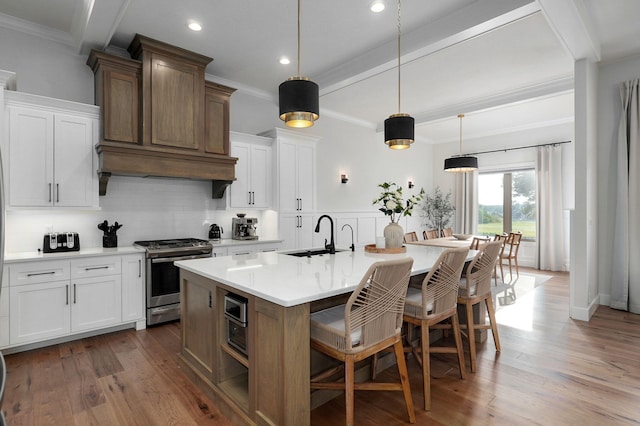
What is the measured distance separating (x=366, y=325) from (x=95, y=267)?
9.65 ft

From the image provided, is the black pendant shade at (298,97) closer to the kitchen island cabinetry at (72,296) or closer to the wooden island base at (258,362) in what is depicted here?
the wooden island base at (258,362)

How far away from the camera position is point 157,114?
3.90 metres

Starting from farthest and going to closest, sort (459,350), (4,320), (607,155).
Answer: (607,155) < (4,320) < (459,350)

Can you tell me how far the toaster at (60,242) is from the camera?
3.54 metres

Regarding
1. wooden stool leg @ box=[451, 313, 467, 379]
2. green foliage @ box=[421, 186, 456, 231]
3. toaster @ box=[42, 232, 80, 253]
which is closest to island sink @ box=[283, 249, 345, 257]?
wooden stool leg @ box=[451, 313, 467, 379]

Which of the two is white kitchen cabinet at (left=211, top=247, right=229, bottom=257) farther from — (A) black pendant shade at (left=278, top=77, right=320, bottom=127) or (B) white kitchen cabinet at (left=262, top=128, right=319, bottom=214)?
(A) black pendant shade at (left=278, top=77, right=320, bottom=127)

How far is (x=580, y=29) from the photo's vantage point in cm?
347

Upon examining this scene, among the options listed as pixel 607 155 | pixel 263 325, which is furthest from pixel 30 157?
pixel 607 155

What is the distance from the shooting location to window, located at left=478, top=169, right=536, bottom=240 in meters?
7.67

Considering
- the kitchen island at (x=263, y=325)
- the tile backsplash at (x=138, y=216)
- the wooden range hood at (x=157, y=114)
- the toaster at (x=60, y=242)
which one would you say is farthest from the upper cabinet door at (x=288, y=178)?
the toaster at (x=60, y=242)

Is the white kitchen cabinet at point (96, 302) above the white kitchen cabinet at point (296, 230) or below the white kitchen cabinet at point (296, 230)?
below

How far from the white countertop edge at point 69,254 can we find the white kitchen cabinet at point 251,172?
56.5 inches

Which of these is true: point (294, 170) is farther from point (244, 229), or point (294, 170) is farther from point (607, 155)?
point (607, 155)

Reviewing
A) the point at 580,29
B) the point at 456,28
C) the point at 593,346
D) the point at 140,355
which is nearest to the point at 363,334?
the point at 140,355
